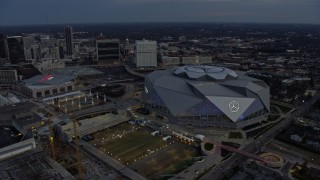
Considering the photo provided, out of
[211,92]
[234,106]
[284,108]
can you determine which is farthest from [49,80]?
[284,108]

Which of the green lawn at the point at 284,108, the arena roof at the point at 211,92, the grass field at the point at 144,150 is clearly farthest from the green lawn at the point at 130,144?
the green lawn at the point at 284,108

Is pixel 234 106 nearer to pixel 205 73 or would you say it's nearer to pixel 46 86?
pixel 205 73

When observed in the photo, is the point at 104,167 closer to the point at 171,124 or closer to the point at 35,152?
the point at 35,152

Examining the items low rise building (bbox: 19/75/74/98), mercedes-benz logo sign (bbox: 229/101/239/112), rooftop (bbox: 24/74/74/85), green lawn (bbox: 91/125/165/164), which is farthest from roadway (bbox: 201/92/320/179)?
rooftop (bbox: 24/74/74/85)

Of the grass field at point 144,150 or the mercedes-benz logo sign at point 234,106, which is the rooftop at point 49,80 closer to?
the grass field at point 144,150

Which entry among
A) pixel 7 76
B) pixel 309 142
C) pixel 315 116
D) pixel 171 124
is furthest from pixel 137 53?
pixel 309 142
